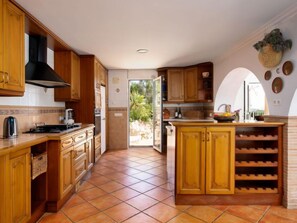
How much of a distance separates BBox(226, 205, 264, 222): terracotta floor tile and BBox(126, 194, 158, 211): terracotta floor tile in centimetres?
91

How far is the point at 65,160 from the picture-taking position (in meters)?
2.37

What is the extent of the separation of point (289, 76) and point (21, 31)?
3.03 metres

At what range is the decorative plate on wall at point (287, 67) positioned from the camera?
88.4 inches

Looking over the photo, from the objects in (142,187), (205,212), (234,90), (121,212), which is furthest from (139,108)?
(205,212)

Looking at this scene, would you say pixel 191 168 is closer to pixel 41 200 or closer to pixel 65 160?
pixel 65 160

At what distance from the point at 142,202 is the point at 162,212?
13.3 inches

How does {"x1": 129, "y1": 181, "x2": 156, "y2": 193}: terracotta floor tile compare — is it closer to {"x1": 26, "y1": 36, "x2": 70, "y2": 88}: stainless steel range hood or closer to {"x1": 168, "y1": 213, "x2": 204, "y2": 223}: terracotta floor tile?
{"x1": 168, "y1": 213, "x2": 204, "y2": 223}: terracotta floor tile

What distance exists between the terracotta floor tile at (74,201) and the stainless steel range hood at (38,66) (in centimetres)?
157

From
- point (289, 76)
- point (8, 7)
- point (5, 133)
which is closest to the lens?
point (8, 7)

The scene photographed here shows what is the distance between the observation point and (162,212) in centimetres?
223

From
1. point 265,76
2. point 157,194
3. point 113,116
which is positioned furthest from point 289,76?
point 113,116

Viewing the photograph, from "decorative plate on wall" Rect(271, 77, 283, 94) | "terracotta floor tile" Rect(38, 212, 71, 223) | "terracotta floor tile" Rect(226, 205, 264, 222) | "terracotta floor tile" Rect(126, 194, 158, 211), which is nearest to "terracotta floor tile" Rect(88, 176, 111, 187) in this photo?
"terracotta floor tile" Rect(126, 194, 158, 211)

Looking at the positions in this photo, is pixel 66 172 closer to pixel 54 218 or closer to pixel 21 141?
pixel 54 218

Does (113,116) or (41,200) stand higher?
(113,116)
